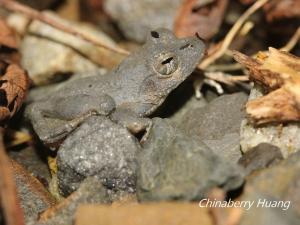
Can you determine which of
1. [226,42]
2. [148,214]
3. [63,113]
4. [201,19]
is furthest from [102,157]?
[201,19]

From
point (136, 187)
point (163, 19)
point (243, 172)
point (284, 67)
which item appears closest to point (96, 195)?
point (136, 187)

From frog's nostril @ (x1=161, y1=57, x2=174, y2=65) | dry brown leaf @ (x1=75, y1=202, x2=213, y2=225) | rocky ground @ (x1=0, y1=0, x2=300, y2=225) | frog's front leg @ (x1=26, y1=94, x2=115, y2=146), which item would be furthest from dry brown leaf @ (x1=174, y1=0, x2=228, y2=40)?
dry brown leaf @ (x1=75, y1=202, x2=213, y2=225)

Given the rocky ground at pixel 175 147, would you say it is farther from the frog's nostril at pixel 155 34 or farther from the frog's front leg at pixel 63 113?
the frog's nostril at pixel 155 34

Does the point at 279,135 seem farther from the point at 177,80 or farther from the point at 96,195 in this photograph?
the point at 96,195

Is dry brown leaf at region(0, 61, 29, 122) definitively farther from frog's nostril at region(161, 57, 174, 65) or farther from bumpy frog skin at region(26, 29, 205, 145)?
frog's nostril at region(161, 57, 174, 65)

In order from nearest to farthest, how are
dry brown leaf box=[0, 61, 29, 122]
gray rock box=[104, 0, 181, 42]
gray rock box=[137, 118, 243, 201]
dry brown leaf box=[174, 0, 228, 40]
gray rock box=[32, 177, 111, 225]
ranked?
gray rock box=[137, 118, 243, 201], gray rock box=[32, 177, 111, 225], dry brown leaf box=[0, 61, 29, 122], dry brown leaf box=[174, 0, 228, 40], gray rock box=[104, 0, 181, 42]

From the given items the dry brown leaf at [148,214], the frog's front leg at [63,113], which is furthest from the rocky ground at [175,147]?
the frog's front leg at [63,113]

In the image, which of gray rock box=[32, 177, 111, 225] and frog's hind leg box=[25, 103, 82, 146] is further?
frog's hind leg box=[25, 103, 82, 146]
